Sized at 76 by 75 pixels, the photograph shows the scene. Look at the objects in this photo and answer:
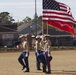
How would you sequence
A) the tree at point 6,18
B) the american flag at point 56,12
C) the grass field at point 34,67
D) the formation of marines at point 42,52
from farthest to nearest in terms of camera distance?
the tree at point 6,18, the american flag at point 56,12, the grass field at point 34,67, the formation of marines at point 42,52

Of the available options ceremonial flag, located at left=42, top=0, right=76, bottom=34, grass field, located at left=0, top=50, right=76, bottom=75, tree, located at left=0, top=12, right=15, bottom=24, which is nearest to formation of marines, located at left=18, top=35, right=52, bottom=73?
grass field, located at left=0, top=50, right=76, bottom=75

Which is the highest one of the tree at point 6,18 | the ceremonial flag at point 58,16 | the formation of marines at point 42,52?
the tree at point 6,18

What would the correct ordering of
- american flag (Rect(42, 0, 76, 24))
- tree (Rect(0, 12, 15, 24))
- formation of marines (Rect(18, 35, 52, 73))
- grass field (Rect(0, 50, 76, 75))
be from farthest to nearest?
tree (Rect(0, 12, 15, 24)), american flag (Rect(42, 0, 76, 24)), grass field (Rect(0, 50, 76, 75)), formation of marines (Rect(18, 35, 52, 73))

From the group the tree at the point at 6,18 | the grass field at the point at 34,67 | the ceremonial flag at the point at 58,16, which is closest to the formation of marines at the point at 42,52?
the grass field at the point at 34,67

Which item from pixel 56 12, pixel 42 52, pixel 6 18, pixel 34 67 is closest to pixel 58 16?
pixel 56 12

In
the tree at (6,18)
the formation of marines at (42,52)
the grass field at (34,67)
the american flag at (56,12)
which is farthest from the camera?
the tree at (6,18)

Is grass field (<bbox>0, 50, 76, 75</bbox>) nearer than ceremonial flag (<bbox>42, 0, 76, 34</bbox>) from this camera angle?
Yes

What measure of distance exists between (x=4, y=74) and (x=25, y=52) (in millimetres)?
1595

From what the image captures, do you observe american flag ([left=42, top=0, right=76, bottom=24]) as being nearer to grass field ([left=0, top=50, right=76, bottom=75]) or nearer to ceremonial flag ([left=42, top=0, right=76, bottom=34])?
ceremonial flag ([left=42, top=0, right=76, bottom=34])

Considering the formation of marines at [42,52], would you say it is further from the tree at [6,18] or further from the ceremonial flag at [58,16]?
the tree at [6,18]

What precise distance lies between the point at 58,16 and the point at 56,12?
0.94 feet

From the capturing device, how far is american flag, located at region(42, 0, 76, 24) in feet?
64.8

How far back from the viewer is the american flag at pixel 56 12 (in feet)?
64.8

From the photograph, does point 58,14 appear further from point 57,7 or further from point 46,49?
point 46,49
